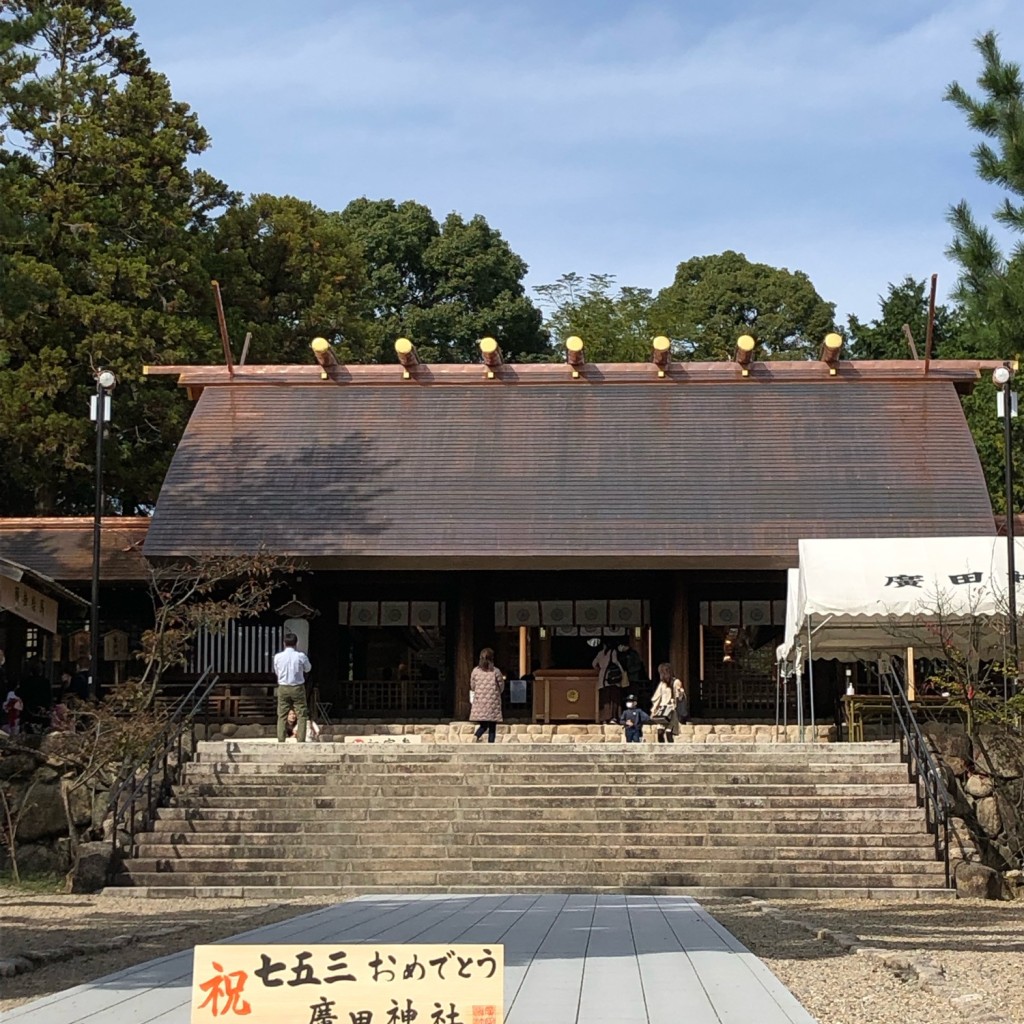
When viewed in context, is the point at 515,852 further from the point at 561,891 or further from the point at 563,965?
the point at 563,965

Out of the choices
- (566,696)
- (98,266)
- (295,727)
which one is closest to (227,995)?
(295,727)

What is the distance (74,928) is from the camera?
11.8 meters

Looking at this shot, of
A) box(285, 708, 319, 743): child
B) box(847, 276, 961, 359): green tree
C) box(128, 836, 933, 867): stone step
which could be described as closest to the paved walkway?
box(128, 836, 933, 867): stone step

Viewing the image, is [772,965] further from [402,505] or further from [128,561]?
[128,561]

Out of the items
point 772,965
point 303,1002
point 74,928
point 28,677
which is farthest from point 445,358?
point 303,1002

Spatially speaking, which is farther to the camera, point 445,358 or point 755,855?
point 445,358

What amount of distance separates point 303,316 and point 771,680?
15.1 m

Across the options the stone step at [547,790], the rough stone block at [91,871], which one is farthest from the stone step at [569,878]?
the stone step at [547,790]

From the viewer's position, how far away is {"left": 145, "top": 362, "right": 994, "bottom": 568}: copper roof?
21938 mm

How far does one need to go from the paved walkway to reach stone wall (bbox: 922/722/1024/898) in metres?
5.10

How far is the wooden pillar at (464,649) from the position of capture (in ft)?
73.8

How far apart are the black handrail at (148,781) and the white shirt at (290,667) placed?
1.23 m

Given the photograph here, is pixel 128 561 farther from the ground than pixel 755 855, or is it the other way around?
pixel 128 561

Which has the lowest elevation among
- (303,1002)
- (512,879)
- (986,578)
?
(512,879)
